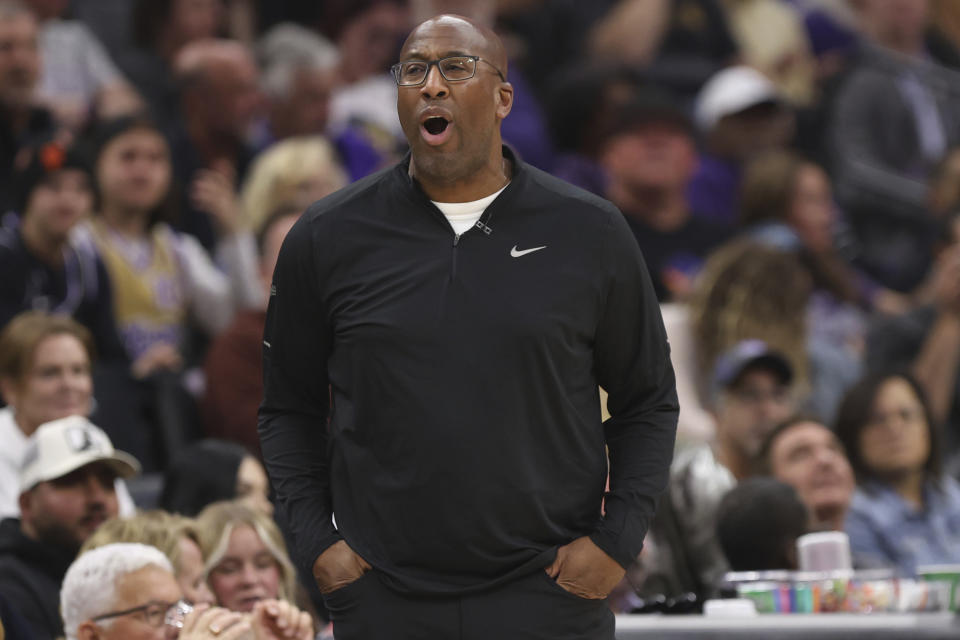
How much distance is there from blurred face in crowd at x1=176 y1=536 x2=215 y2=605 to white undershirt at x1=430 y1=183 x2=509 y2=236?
6.17 ft

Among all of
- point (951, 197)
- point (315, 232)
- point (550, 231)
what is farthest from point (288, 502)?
point (951, 197)

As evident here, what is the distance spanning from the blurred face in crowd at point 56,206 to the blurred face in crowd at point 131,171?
1.59 ft

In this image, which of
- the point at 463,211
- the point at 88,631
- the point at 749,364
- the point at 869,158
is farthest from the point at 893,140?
the point at 463,211

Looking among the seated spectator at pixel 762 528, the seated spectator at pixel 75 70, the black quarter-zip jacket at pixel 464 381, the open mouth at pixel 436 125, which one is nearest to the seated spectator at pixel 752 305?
the seated spectator at pixel 762 528

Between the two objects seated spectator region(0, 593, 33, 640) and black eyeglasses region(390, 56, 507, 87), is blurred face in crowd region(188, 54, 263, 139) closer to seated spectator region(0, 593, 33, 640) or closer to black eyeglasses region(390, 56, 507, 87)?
seated spectator region(0, 593, 33, 640)

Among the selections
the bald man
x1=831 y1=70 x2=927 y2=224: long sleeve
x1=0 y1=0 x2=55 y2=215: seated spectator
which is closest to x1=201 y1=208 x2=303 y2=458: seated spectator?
x1=0 y1=0 x2=55 y2=215: seated spectator

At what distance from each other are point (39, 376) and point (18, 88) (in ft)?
7.18

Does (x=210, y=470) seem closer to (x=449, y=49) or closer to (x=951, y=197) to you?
(x=449, y=49)

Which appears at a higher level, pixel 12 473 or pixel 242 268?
pixel 242 268

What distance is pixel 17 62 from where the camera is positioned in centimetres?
790

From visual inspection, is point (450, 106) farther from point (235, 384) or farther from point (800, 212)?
point (800, 212)

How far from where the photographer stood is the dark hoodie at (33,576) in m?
5.16

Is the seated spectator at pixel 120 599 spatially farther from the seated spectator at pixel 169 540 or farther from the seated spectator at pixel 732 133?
the seated spectator at pixel 732 133

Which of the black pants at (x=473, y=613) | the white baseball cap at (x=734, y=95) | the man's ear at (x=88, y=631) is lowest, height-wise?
the man's ear at (x=88, y=631)
